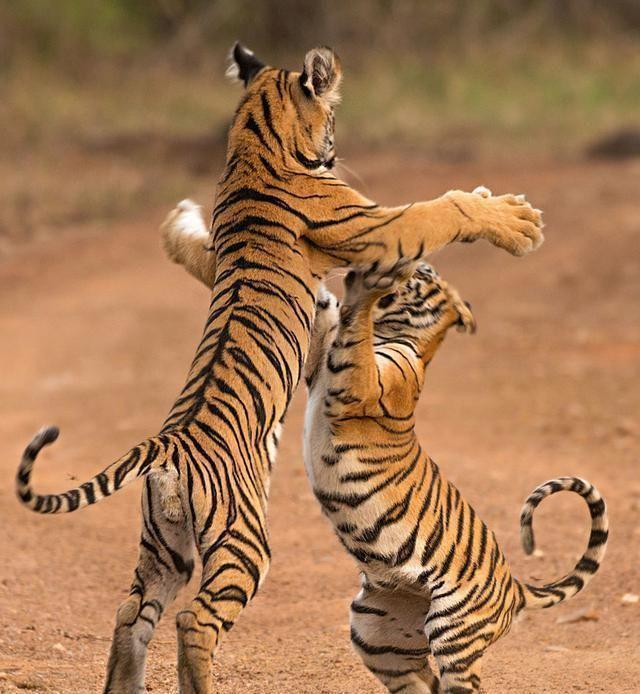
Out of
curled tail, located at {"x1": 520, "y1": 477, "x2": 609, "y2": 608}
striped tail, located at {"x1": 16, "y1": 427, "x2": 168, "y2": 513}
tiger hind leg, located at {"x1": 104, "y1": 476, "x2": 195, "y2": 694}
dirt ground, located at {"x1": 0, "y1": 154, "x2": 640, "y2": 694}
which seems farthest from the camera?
dirt ground, located at {"x1": 0, "y1": 154, "x2": 640, "y2": 694}

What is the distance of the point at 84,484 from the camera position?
3391mm

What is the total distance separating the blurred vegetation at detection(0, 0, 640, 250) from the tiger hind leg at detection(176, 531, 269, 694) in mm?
10696

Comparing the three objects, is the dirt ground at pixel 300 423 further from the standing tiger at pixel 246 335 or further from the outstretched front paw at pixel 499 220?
the outstretched front paw at pixel 499 220

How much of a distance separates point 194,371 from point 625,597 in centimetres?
279

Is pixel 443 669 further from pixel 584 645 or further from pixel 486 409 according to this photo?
pixel 486 409

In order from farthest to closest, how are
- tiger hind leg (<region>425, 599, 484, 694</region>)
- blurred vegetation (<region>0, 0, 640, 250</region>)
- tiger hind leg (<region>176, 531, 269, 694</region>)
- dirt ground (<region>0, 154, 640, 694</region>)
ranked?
blurred vegetation (<region>0, 0, 640, 250</region>) < dirt ground (<region>0, 154, 640, 694</region>) < tiger hind leg (<region>425, 599, 484, 694</region>) < tiger hind leg (<region>176, 531, 269, 694</region>)

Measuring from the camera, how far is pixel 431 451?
799 cm

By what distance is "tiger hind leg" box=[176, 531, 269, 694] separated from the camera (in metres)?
3.45

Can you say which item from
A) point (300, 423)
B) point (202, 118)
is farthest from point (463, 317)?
point (202, 118)

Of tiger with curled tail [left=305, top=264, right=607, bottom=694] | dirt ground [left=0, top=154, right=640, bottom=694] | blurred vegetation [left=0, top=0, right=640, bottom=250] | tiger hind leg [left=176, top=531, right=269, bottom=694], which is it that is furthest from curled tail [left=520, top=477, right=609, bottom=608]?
blurred vegetation [left=0, top=0, right=640, bottom=250]

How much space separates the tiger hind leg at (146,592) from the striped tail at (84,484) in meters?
0.11

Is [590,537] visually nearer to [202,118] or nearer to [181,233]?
[181,233]

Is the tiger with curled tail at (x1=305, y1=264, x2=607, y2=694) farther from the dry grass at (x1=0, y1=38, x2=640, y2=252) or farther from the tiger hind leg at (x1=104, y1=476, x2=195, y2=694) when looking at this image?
the dry grass at (x1=0, y1=38, x2=640, y2=252)

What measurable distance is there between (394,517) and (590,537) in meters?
0.82
